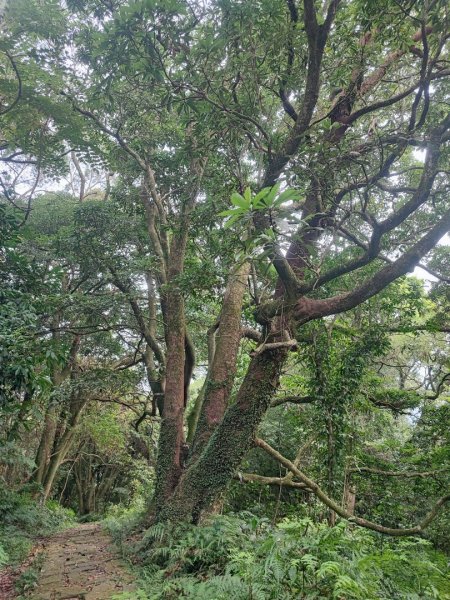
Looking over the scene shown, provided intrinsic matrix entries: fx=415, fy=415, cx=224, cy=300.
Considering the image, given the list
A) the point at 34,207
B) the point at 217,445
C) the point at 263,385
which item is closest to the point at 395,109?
the point at 263,385

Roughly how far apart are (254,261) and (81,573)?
4.87m

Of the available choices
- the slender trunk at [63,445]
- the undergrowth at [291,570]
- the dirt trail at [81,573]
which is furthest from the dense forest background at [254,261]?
the slender trunk at [63,445]

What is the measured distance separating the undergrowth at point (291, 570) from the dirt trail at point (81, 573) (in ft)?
2.26

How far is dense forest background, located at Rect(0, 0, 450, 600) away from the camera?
386cm

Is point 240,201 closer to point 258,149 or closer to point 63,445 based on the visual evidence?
point 258,149

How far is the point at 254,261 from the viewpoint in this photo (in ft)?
11.5

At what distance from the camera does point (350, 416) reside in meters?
6.32

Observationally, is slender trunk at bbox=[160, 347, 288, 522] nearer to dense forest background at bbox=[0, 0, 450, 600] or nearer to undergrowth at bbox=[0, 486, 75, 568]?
dense forest background at bbox=[0, 0, 450, 600]

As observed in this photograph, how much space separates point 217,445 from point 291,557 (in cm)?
213

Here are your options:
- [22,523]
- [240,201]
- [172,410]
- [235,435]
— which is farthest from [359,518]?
[22,523]

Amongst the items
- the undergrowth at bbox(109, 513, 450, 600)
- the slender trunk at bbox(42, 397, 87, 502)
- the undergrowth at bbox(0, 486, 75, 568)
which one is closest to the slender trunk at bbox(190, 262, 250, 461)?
the undergrowth at bbox(109, 513, 450, 600)

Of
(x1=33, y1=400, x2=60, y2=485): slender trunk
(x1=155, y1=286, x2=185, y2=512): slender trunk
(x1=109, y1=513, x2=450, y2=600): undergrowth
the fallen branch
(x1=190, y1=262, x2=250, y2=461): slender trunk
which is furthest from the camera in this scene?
(x1=33, y1=400, x2=60, y2=485): slender trunk

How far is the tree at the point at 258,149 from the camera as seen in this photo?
397 cm

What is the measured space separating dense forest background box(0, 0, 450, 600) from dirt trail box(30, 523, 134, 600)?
300mm
